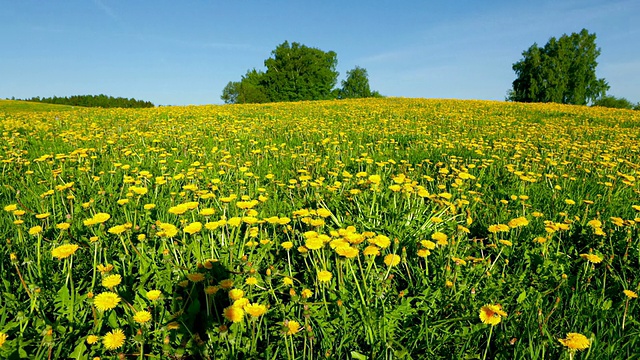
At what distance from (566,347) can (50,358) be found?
2.06 meters

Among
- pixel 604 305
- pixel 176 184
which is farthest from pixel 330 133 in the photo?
pixel 604 305

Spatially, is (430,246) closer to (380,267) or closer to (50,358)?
(380,267)

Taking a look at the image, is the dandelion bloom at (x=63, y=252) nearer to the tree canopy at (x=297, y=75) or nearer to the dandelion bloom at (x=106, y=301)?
the dandelion bloom at (x=106, y=301)

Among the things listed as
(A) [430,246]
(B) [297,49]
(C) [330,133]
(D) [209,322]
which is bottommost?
(D) [209,322]

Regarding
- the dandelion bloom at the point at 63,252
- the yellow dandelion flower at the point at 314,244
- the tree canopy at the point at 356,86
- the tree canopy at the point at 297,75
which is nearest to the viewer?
the dandelion bloom at the point at 63,252

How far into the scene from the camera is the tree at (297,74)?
53.8 metres

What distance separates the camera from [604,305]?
1.69 m

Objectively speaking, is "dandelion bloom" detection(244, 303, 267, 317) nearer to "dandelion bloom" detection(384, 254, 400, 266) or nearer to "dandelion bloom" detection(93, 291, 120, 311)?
"dandelion bloom" detection(93, 291, 120, 311)

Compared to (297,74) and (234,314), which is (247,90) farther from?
(234,314)

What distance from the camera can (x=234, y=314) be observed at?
1367mm

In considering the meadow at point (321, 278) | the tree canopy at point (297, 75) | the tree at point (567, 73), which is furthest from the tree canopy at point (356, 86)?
the meadow at point (321, 278)

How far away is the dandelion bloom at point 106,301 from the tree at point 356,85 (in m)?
71.7

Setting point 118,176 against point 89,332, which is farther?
point 118,176

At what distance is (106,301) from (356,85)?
74.0 m
